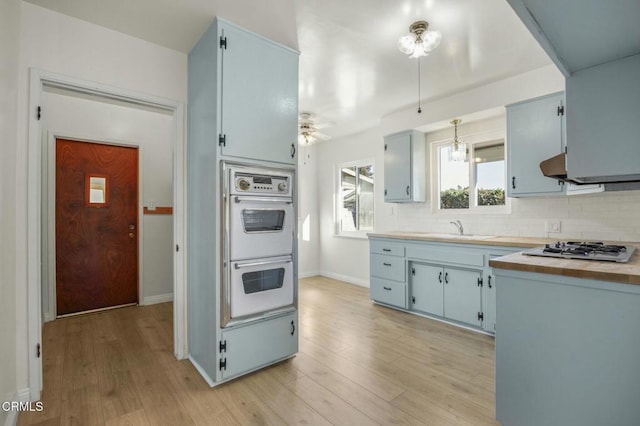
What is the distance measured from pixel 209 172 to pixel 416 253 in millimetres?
2476

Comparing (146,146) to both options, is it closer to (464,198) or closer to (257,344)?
(257,344)

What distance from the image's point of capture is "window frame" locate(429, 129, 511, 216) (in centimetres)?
344

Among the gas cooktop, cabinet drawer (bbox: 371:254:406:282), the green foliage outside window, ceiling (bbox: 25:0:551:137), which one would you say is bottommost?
cabinet drawer (bbox: 371:254:406:282)

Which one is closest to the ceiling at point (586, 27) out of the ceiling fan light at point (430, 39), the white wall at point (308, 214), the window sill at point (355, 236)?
the ceiling fan light at point (430, 39)

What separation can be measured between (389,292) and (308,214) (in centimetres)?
246

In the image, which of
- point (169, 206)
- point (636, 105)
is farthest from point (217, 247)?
point (169, 206)

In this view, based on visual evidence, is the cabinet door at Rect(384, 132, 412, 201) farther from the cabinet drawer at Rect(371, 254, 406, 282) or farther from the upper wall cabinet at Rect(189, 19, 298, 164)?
the upper wall cabinet at Rect(189, 19, 298, 164)

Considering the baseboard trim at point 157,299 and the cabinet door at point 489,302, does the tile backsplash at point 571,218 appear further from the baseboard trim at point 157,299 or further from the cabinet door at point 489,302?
the baseboard trim at point 157,299

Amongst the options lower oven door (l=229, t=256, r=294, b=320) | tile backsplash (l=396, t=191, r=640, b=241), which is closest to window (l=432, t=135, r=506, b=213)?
tile backsplash (l=396, t=191, r=640, b=241)

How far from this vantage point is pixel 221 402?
1.90m

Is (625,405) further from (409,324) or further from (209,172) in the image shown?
(209,172)

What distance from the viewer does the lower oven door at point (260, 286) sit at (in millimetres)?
2107

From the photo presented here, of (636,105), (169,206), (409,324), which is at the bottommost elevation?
(409,324)

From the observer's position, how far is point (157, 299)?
407 centimetres
